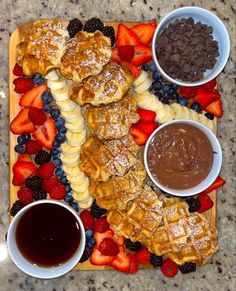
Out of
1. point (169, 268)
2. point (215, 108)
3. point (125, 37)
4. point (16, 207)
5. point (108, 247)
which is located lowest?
point (169, 268)

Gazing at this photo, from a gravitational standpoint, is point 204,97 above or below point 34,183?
above

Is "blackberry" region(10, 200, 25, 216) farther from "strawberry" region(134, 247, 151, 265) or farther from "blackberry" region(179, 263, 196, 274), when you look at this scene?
"blackberry" region(179, 263, 196, 274)

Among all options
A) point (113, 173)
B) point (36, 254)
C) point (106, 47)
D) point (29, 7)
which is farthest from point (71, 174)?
point (29, 7)

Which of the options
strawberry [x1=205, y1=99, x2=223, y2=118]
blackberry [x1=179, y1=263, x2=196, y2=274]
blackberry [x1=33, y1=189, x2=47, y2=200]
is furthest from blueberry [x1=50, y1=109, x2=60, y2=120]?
blackberry [x1=179, y1=263, x2=196, y2=274]

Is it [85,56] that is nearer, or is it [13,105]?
[85,56]

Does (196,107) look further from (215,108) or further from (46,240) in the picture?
(46,240)

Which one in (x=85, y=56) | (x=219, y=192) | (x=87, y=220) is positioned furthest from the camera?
(x=219, y=192)

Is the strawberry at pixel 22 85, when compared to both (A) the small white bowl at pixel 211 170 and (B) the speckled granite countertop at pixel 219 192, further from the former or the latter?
(A) the small white bowl at pixel 211 170

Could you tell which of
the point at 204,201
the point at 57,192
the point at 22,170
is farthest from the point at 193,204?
the point at 22,170
